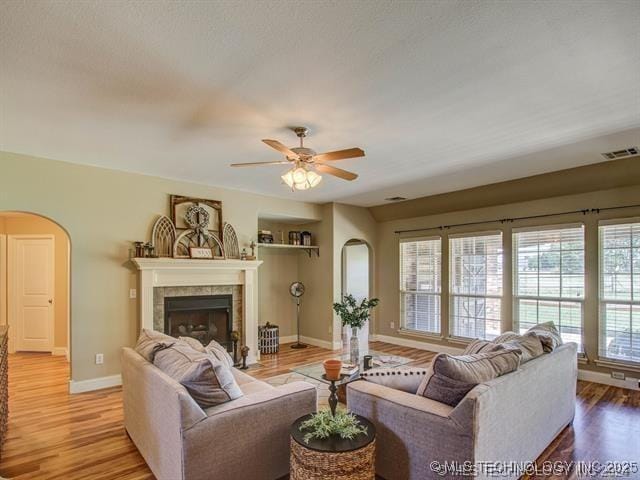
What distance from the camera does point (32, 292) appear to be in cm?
668

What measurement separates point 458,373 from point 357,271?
235 inches

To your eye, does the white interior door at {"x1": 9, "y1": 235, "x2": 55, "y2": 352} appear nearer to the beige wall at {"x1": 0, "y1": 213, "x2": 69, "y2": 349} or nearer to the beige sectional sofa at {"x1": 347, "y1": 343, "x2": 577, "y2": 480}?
the beige wall at {"x1": 0, "y1": 213, "x2": 69, "y2": 349}

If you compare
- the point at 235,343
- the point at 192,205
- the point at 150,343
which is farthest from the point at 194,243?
the point at 150,343

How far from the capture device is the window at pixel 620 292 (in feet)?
14.7

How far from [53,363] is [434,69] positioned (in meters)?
6.77

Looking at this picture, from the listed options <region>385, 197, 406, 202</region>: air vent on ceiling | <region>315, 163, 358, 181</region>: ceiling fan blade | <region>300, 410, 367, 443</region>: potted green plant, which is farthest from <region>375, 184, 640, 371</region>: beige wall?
<region>300, 410, 367, 443</region>: potted green plant

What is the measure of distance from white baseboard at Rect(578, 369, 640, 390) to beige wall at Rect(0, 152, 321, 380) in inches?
232

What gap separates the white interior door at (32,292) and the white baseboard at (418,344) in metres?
6.06

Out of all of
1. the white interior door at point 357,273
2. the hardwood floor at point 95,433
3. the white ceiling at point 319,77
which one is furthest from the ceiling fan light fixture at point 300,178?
the white interior door at point 357,273

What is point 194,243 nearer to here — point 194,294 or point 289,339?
point 194,294

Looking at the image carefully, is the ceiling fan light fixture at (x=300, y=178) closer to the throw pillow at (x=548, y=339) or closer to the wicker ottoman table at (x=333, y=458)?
the wicker ottoman table at (x=333, y=458)

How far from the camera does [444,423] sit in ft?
6.72

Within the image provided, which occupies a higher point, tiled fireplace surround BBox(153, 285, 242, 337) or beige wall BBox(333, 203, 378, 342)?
beige wall BBox(333, 203, 378, 342)

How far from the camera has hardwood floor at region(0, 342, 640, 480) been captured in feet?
8.98
